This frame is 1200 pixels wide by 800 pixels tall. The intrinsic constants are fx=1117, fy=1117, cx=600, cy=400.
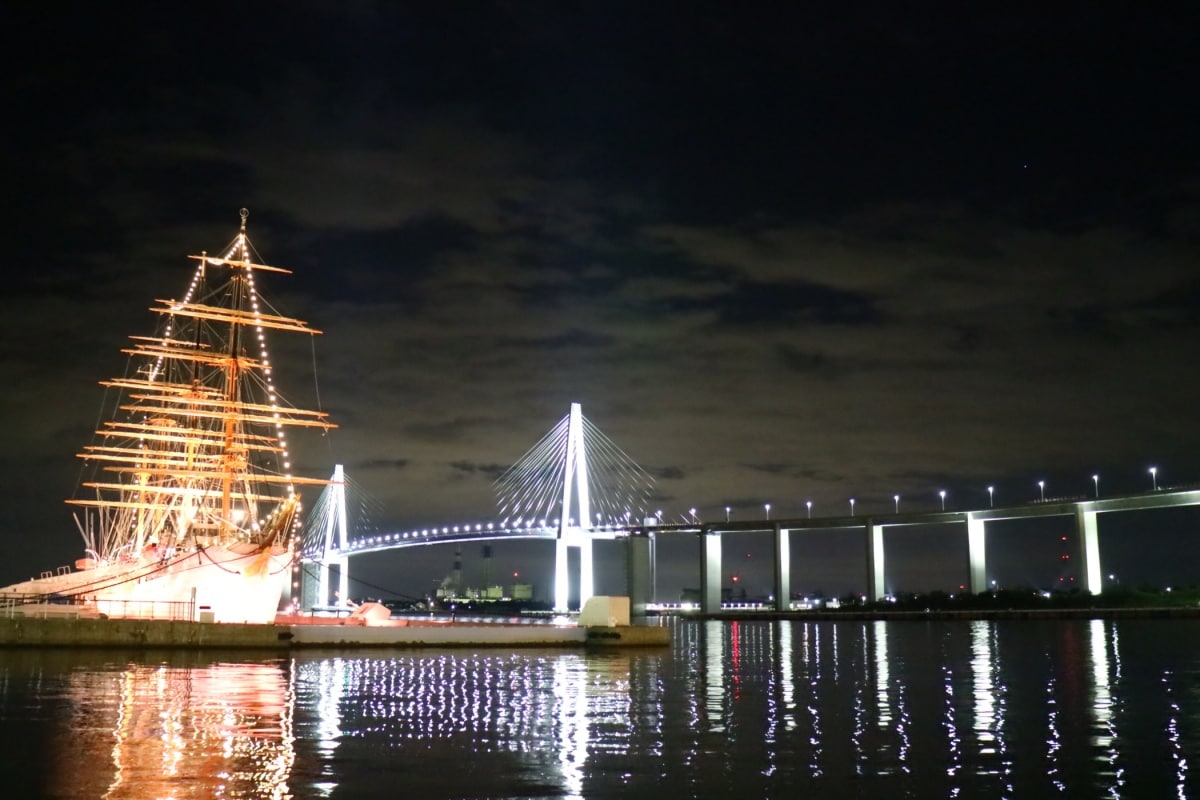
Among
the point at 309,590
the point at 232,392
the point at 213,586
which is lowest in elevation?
the point at 309,590

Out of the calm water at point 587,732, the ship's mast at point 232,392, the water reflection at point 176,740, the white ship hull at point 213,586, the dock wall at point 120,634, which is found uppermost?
the ship's mast at point 232,392

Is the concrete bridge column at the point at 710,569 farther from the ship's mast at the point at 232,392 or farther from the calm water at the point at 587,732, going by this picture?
the calm water at the point at 587,732

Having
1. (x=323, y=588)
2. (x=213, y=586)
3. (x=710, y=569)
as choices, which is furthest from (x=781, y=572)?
(x=213, y=586)

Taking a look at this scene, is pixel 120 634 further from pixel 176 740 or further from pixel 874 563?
pixel 874 563

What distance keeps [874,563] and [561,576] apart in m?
32.9

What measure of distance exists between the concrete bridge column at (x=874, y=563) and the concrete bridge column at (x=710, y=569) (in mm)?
15902

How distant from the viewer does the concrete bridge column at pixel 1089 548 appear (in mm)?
98000

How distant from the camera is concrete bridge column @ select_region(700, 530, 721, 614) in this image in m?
120

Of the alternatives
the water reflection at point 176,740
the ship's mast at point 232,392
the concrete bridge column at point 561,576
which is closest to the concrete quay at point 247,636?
the ship's mast at point 232,392

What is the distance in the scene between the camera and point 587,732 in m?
15.3

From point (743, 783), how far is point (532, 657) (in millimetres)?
24430

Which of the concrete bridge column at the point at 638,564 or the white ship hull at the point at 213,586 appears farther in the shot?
the concrete bridge column at the point at 638,564

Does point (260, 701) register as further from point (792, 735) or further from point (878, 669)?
point (878, 669)

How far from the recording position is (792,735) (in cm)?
1539
